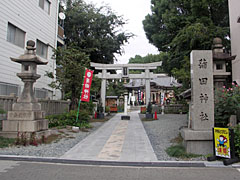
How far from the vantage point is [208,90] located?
6578mm

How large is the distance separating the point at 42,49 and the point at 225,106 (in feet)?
49.4

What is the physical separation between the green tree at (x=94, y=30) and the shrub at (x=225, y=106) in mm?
19782

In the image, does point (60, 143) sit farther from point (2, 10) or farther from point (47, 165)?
point (2, 10)

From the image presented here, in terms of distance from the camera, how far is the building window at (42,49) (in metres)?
16.6

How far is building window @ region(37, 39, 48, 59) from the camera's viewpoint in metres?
16.6

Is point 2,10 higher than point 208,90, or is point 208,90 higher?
point 2,10

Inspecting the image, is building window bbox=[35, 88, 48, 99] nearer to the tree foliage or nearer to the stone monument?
the tree foliage

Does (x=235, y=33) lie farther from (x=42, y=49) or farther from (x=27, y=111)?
(x=42, y=49)

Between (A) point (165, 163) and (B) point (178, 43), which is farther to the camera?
(B) point (178, 43)

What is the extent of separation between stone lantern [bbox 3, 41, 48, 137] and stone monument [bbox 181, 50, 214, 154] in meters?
6.20

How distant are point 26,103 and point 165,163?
20.9ft

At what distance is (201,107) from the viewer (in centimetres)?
656

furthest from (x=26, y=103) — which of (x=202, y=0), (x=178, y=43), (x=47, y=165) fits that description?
(x=202, y=0)

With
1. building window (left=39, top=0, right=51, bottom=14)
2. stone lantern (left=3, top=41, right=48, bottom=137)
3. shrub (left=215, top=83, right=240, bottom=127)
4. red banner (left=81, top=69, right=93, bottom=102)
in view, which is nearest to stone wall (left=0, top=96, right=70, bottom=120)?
stone lantern (left=3, top=41, right=48, bottom=137)
